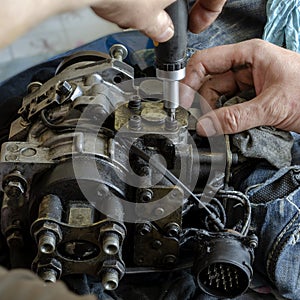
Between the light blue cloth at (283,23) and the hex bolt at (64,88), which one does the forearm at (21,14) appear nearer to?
the hex bolt at (64,88)

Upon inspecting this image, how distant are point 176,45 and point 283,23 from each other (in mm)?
511

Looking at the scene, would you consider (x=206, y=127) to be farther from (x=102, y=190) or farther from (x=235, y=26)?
(x=235, y=26)

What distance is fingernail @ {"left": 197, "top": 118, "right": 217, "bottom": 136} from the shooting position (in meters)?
0.93

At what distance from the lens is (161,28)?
2.39ft

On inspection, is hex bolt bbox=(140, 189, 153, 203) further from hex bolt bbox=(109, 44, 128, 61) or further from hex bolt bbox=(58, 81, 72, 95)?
hex bolt bbox=(109, 44, 128, 61)

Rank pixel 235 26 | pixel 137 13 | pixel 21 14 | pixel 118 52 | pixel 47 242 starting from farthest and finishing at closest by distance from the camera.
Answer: pixel 235 26 → pixel 118 52 → pixel 47 242 → pixel 137 13 → pixel 21 14

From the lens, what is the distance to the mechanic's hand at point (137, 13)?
656 millimetres

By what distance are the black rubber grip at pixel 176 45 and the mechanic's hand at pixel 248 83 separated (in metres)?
0.15

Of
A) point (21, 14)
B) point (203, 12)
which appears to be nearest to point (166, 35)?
point (203, 12)

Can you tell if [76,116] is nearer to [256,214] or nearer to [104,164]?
[104,164]

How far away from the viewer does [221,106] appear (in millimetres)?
1029

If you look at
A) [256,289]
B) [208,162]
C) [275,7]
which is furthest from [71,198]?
[275,7]

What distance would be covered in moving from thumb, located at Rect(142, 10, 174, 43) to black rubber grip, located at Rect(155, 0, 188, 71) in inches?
0.9

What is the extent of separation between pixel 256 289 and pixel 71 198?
1.08 ft
